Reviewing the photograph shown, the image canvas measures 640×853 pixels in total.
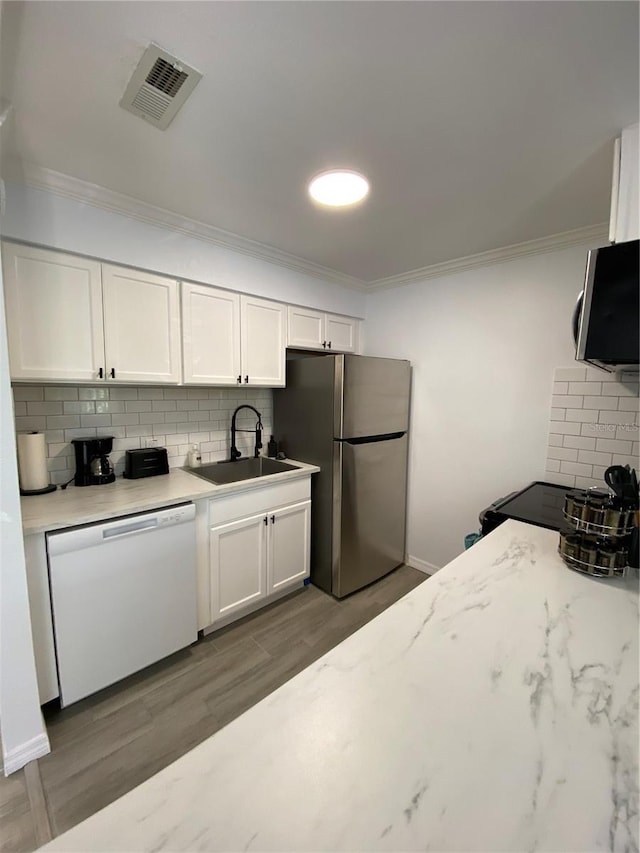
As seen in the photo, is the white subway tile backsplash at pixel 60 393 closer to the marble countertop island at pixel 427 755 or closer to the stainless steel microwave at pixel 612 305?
the marble countertop island at pixel 427 755

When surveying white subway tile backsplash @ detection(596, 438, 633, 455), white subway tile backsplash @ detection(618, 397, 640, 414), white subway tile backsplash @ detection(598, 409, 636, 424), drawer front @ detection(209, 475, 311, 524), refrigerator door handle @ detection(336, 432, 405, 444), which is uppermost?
white subway tile backsplash @ detection(618, 397, 640, 414)

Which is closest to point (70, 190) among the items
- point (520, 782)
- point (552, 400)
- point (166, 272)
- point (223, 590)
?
point (166, 272)

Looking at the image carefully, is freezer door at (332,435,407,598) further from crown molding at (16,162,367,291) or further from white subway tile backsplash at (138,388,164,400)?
crown molding at (16,162,367,291)

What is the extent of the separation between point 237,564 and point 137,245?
71.7 inches

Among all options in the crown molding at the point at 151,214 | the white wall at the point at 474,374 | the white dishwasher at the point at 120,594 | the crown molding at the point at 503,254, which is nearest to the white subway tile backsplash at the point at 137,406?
the white dishwasher at the point at 120,594

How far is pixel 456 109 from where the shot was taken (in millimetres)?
1056

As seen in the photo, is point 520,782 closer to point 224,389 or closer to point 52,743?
point 52,743

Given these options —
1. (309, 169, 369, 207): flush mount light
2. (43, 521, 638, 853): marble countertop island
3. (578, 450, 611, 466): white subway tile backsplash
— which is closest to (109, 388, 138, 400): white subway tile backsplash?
(309, 169, 369, 207): flush mount light

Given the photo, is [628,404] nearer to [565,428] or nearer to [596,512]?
[565,428]

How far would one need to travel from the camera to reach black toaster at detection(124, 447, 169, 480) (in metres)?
2.00

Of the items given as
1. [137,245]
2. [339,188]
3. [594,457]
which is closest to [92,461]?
[137,245]

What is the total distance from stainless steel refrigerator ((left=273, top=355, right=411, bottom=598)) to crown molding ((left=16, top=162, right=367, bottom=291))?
0.68m

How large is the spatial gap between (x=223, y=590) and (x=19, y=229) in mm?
1992

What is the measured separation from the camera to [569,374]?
1.97 metres
